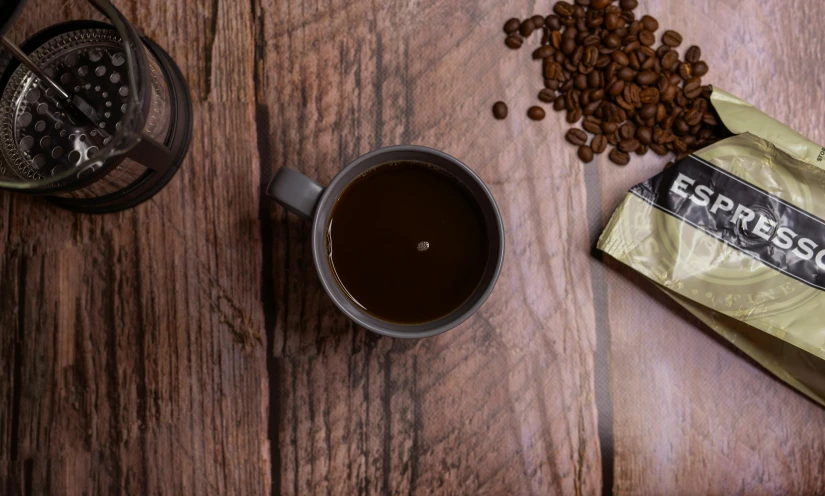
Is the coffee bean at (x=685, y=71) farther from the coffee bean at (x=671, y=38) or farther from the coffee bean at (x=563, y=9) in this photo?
the coffee bean at (x=563, y=9)

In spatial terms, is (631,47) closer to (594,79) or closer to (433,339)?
(594,79)

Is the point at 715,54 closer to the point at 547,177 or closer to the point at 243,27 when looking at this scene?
the point at 547,177

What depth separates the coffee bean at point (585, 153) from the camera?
2.86 feet

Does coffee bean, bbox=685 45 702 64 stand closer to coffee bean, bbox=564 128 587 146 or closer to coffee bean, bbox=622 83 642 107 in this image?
coffee bean, bbox=622 83 642 107

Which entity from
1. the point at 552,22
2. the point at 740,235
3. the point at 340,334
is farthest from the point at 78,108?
the point at 740,235

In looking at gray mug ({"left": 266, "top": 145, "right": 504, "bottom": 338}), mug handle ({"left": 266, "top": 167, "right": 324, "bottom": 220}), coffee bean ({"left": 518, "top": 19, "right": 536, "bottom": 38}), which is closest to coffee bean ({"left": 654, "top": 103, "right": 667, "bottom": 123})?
coffee bean ({"left": 518, "top": 19, "right": 536, "bottom": 38})

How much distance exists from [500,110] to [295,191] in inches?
13.4

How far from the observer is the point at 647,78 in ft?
2.87

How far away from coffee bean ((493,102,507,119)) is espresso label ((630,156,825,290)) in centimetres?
24

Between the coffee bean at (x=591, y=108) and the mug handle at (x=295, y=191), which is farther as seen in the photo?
the coffee bean at (x=591, y=108)

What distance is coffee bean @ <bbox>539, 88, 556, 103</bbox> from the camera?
0.87 m

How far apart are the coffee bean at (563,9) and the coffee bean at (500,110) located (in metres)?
0.16

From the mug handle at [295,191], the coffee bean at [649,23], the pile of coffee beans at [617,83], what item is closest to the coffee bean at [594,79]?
the pile of coffee beans at [617,83]

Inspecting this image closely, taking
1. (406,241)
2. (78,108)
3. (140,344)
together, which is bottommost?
(140,344)
